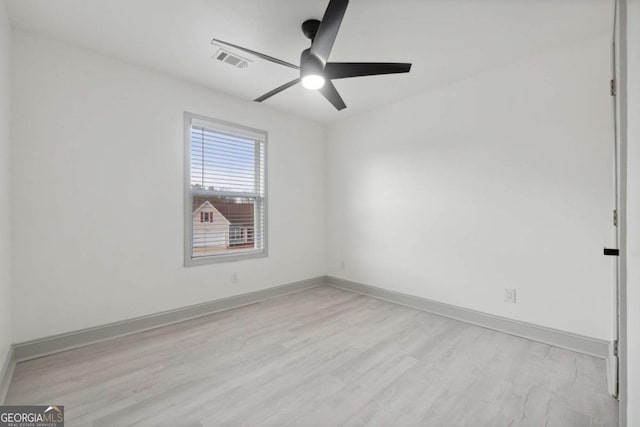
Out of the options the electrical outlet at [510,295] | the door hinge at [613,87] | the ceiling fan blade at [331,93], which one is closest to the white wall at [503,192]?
the electrical outlet at [510,295]

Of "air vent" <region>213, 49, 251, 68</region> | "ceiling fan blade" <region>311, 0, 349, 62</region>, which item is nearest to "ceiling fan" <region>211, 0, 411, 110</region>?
"ceiling fan blade" <region>311, 0, 349, 62</region>

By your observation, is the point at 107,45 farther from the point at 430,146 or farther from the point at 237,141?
the point at 430,146

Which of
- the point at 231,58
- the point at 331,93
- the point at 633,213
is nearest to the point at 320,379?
the point at 633,213

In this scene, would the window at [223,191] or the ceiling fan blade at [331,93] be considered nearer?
the ceiling fan blade at [331,93]

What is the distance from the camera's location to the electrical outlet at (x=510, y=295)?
2650 mm

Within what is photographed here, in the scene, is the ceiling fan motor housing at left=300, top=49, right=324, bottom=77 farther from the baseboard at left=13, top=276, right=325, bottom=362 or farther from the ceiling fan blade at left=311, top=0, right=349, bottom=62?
the baseboard at left=13, top=276, right=325, bottom=362

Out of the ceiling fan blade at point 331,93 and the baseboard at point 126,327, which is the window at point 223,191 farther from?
the ceiling fan blade at point 331,93

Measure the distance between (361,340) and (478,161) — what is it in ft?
7.23

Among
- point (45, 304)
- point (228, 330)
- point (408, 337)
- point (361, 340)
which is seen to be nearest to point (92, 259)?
point (45, 304)

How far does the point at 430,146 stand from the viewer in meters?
3.28

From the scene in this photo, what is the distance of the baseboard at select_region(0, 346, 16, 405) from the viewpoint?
1738 millimetres

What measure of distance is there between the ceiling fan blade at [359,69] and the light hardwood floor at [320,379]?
2.30m

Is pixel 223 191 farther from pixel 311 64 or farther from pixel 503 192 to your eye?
pixel 503 192

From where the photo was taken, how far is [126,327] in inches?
103
